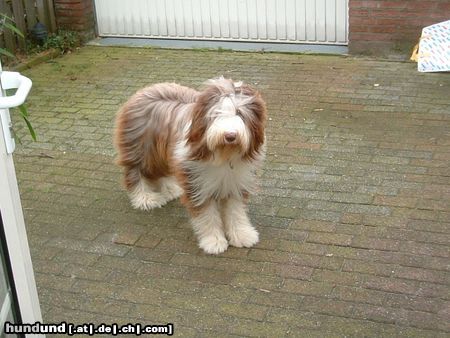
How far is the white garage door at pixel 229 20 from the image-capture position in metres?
8.59

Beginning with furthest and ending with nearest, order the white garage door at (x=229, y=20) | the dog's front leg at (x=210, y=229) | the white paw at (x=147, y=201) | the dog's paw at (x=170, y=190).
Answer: the white garage door at (x=229, y=20) → the dog's paw at (x=170, y=190) → the white paw at (x=147, y=201) → the dog's front leg at (x=210, y=229)

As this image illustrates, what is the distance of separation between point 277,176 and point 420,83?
2.76 m

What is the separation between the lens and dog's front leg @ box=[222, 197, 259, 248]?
4445 millimetres

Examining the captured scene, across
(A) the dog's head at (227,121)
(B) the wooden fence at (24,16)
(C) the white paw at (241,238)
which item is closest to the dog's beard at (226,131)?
(A) the dog's head at (227,121)

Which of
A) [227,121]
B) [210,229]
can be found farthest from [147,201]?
[227,121]

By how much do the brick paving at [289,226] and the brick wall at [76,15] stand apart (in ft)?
7.11

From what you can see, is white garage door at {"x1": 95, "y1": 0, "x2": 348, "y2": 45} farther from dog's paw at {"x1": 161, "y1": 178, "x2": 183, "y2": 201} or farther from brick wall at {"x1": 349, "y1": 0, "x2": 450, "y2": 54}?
dog's paw at {"x1": 161, "y1": 178, "x2": 183, "y2": 201}

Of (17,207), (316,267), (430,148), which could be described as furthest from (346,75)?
(17,207)

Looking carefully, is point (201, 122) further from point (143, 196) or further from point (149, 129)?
point (143, 196)

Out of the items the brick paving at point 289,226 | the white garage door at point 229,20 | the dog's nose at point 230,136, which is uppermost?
the dog's nose at point 230,136

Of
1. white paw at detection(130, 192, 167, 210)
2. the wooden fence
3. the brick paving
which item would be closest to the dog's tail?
white paw at detection(130, 192, 167, 210)

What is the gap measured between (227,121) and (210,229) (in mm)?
→ 900

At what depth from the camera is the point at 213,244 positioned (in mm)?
4406

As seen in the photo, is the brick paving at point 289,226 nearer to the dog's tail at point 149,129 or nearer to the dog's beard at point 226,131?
the dog's tail at point 149,129
